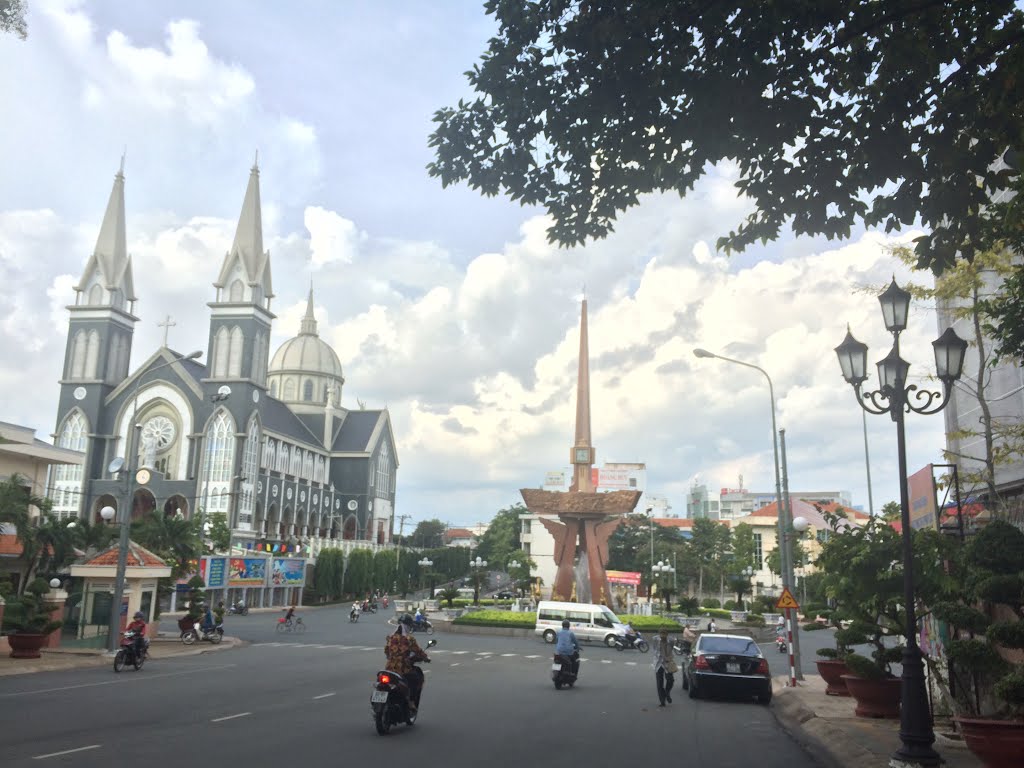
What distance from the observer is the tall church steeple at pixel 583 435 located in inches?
2004

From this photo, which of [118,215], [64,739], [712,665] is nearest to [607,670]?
[712,665]

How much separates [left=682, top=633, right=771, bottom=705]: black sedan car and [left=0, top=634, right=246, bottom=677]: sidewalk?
14211 millimetres

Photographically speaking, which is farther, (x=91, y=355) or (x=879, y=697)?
(x=91, y=355)

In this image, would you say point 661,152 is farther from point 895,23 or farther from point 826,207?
point 895,23

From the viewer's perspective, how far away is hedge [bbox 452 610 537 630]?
134ft

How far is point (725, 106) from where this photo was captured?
938cm

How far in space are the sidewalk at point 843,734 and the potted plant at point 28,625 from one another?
1749 cm

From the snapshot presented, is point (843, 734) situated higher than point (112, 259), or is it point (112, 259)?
point (112, 259)

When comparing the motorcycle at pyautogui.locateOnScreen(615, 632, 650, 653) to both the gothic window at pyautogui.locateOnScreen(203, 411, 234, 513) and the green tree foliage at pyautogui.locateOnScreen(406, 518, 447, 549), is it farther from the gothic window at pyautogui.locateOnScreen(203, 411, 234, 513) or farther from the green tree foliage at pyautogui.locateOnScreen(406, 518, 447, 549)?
the green tree foliage at pyautogui.locateOnScreen(406, 518, 447, 549)

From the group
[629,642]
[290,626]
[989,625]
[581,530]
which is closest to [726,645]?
[989,625]

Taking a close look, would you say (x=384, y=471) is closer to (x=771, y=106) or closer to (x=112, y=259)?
(x=112, y=259)

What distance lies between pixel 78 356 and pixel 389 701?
74895 millimetres

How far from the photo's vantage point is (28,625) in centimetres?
2192

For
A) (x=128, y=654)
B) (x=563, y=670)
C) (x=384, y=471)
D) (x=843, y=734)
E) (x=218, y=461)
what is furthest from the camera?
(x=384, y=471)
